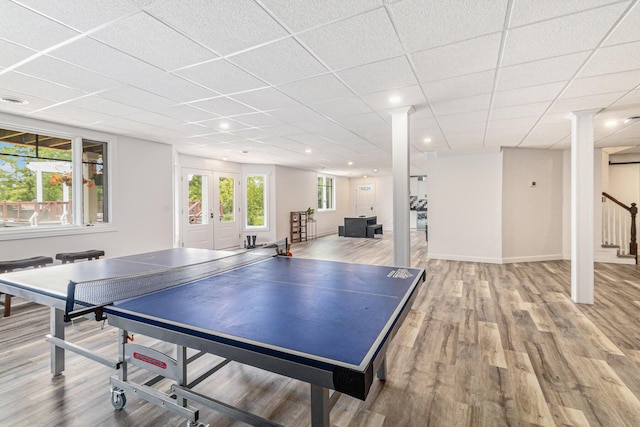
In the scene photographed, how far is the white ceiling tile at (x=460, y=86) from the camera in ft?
9.44

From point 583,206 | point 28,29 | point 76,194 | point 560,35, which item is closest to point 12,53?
point 28,29

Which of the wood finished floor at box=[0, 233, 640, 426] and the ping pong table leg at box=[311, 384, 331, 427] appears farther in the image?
the wood finished floor at box=[0, 233, 640, 426]

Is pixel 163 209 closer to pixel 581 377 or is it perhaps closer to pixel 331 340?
pixel 331 340

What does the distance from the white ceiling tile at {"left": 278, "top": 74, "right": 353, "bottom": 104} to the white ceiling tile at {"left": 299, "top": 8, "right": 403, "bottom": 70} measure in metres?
0.34

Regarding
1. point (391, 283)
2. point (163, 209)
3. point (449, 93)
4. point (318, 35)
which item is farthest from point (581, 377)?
point (163, 209)

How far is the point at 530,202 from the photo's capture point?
670cm

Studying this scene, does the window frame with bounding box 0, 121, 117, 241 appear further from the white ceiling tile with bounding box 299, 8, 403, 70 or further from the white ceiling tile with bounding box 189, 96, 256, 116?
the white ceiling tile with bounding box 299, 8, 403, 70

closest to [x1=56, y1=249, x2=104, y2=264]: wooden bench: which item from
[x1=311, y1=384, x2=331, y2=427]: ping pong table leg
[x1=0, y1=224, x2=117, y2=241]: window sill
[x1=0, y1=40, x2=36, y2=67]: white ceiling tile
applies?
[x1=0, y1=224, x2=117, y2=241]: window sill

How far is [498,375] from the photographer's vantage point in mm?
2297

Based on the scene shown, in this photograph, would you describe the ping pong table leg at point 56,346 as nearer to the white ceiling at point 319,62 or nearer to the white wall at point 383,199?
the white ceiling at point 319,62

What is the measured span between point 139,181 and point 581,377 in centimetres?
661

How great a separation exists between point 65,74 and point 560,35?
4173 mm

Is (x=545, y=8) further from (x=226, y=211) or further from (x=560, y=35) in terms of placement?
(x=226, y=211)

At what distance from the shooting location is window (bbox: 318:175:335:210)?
1274cm
